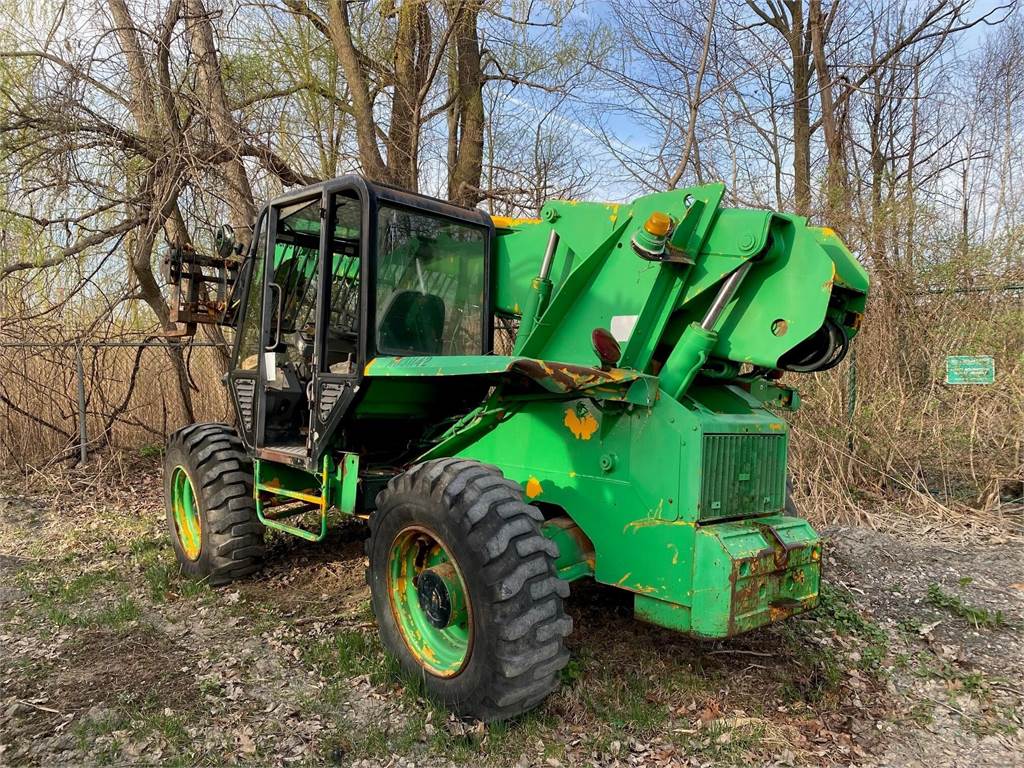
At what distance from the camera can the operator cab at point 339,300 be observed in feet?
13.2

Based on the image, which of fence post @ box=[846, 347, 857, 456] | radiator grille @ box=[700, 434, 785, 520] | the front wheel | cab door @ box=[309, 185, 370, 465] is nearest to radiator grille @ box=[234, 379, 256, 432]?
cab door @ box=[309, 185, 370, 465]

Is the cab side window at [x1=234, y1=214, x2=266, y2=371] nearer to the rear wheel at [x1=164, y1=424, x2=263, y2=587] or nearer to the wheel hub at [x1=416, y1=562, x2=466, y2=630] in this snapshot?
the rear wheel at [x1=164, y1=424, x2=263, y2=587]

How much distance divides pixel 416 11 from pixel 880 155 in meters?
9.79

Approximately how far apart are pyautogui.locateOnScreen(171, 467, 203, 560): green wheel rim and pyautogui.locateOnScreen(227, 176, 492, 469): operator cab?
0.89 meters

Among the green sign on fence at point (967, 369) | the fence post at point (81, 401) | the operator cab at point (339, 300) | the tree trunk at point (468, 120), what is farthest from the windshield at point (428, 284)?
the fence post at point (81, 401)

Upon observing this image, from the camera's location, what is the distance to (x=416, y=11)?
300 inches

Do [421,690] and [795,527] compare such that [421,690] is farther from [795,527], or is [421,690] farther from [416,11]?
[416,11]

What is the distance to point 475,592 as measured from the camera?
3.03m

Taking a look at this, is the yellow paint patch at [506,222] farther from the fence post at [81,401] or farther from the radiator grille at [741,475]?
the fence post at [81,401]

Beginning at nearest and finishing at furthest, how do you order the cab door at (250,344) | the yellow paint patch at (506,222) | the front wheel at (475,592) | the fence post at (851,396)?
the front wheel at (475,592) < the yellow paint patch at (506,222) < the cab door at (250,344) < the fence post at (851,396)

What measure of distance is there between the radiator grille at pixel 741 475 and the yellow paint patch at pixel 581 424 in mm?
535

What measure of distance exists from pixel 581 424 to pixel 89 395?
7.28 metres

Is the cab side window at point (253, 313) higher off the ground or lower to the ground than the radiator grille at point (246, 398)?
higher

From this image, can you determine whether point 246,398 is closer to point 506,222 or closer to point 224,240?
point 224,240
